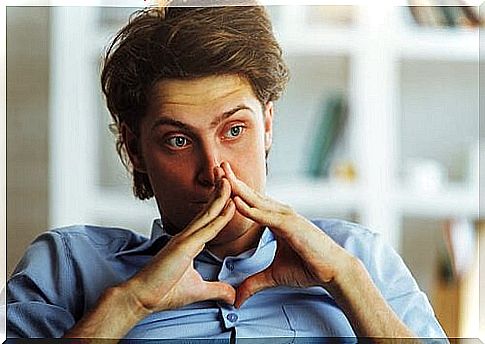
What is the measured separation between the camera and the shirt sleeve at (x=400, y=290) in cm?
171

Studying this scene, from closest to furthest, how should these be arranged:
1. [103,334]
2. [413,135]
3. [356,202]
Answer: [103,334] → [413,135] → [356,202]

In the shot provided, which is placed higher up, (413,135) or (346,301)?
(413,135)

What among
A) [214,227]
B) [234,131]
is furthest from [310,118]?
[214,227]

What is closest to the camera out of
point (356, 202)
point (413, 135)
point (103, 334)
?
point (103, 334)

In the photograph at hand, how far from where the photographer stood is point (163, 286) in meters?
1.66

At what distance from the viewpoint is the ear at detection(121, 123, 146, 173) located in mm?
1713

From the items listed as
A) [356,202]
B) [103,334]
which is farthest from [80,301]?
[356,202]

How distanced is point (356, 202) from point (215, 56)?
0.44 m

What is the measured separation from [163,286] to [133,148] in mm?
240

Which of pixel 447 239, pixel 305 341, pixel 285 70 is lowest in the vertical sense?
pixel 305 341

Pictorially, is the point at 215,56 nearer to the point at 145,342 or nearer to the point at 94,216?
the point at 94,216

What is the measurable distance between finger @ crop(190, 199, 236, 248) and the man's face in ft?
0.05

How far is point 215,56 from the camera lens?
5.48 feet

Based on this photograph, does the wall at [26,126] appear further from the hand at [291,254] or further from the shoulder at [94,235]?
the hand at [291,254]
